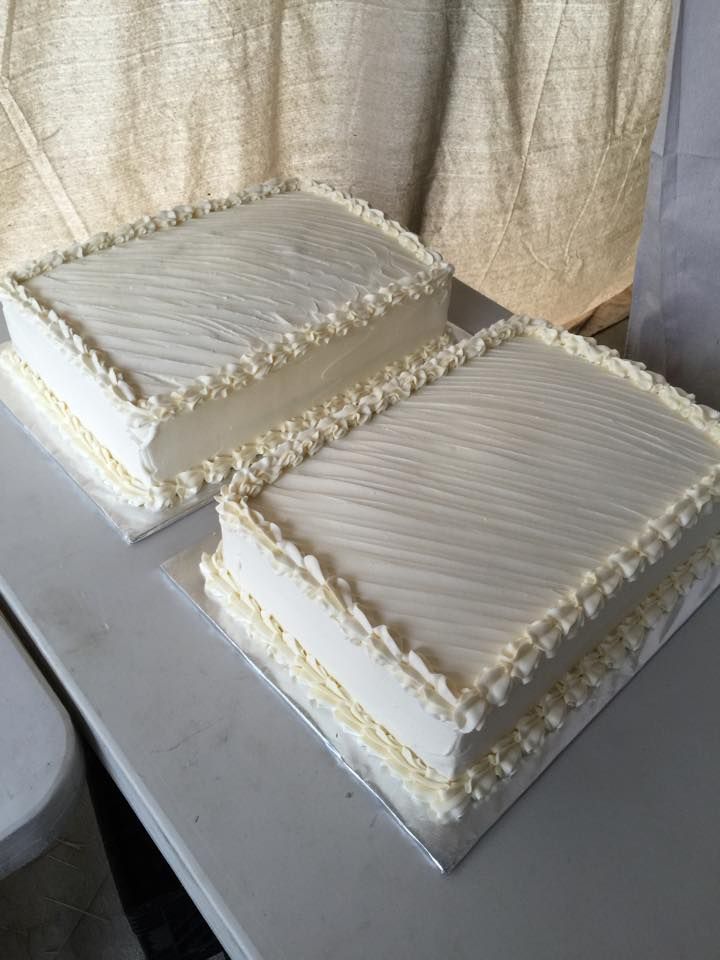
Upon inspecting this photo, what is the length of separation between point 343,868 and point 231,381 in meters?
0.61

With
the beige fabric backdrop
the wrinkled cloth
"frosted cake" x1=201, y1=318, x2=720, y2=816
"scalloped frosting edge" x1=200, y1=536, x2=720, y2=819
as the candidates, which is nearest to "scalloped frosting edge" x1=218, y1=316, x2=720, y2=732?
"frosted cake" x1=201, y1=318, x2=720, y2=816

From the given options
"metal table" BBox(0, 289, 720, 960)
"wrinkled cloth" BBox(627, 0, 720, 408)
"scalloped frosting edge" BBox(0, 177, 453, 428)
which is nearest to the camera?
"metal table" BBox(0, 289, 720, 960)

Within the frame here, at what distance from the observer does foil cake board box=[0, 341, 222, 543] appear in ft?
3.68

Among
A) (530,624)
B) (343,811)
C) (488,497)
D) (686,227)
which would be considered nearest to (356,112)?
(686,227)

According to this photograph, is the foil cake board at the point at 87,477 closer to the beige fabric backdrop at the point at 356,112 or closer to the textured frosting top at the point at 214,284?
the textured frosting top at the point at 214,284

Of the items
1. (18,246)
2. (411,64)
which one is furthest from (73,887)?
(411,64)

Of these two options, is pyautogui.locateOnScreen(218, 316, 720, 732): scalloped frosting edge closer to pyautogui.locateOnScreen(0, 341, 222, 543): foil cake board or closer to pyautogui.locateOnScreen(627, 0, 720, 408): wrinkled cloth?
pyautogui.locateOnScreen(0, 341, 222, 543): foil cake board

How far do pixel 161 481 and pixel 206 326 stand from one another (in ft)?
0.74

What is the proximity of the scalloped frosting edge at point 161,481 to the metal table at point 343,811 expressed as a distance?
0.12 m

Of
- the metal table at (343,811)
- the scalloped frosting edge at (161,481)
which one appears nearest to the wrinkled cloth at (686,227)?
the scalloped frosting edge at (161,481)

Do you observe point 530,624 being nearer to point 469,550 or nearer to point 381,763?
point 469,550

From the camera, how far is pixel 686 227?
5.05ft

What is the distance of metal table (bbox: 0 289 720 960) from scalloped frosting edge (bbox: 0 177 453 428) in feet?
0.76

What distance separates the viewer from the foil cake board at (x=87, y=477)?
112 cm
